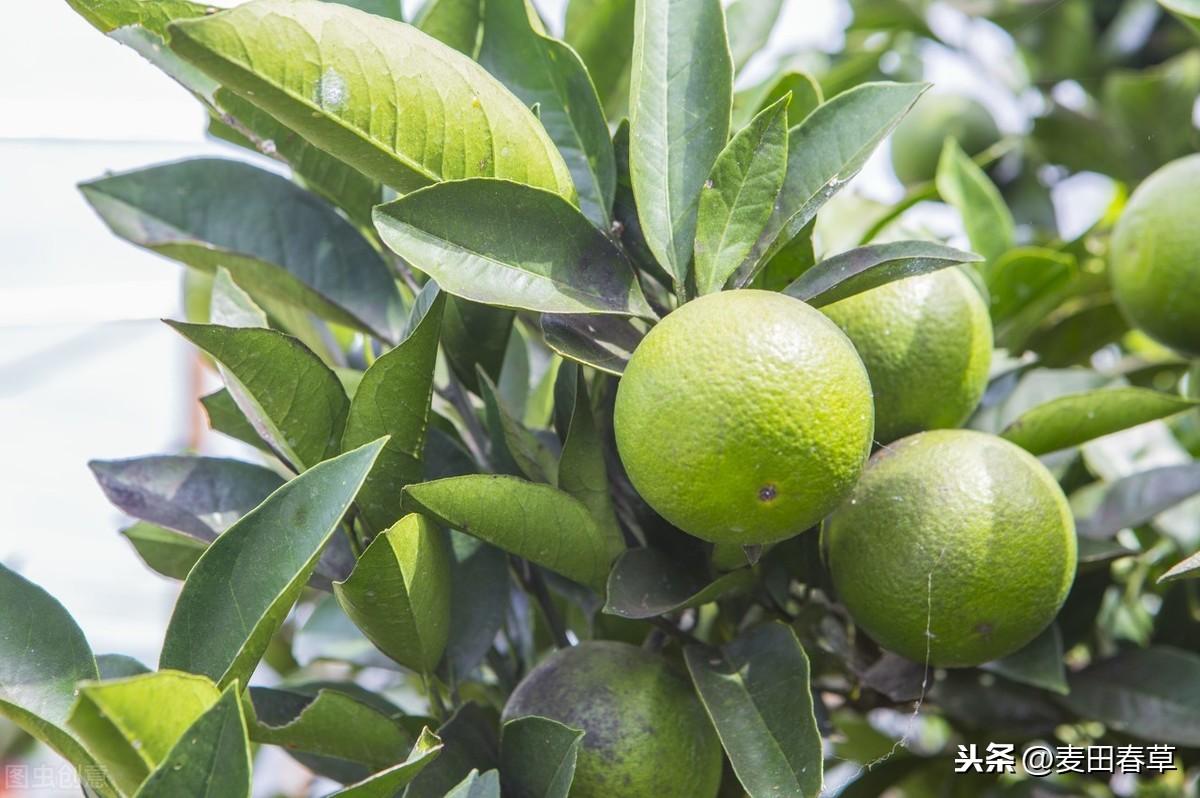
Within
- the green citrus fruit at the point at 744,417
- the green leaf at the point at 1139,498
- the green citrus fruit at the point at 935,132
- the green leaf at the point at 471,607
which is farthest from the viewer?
the green citrus fruit at the point at 935,132

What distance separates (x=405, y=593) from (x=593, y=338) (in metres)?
0.20

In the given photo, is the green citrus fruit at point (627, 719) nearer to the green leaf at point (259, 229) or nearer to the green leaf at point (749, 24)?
the green leaf at point (259, 229)

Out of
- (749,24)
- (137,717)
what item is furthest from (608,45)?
(137,717)

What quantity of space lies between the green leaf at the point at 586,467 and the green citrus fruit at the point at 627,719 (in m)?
0.08

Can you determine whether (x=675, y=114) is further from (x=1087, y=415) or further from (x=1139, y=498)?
(x=1139, y=498)

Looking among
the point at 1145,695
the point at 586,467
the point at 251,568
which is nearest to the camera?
the point at 251,568

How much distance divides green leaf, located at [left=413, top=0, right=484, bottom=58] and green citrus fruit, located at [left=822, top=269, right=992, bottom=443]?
0.35 meters

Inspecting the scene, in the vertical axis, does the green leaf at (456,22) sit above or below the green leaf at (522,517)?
above

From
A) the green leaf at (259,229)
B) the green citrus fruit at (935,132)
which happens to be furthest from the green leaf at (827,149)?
the green citrus fruit at (935,132)

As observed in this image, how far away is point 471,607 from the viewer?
2.78 feet

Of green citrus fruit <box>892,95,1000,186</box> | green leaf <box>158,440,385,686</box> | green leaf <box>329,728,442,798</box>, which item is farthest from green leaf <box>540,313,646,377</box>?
green citrus fruit <box>892,95,1000,186</box>

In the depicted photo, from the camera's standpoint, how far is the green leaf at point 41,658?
645 millimetres

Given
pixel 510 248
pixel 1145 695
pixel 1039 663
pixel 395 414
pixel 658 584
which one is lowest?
pixel 1145 695

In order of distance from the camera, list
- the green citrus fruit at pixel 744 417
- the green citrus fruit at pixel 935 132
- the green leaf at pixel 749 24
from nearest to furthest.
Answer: the green citrus fruit at pixel 744 417, the green leaf at pixel 749 24, the green citrus fruit at pixel 935 132
